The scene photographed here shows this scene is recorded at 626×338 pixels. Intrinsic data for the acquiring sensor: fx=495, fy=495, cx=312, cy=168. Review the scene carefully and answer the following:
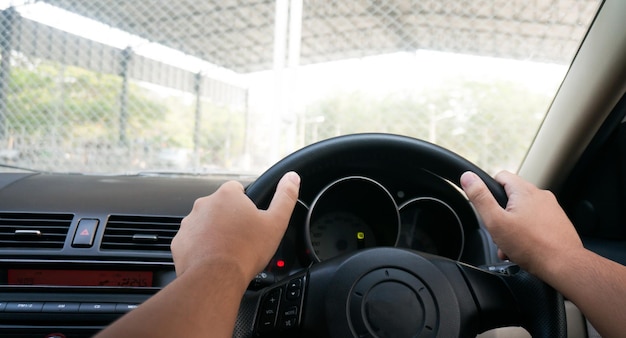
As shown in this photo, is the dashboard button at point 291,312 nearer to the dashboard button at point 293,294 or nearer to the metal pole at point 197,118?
the dashboard button at point 293,294

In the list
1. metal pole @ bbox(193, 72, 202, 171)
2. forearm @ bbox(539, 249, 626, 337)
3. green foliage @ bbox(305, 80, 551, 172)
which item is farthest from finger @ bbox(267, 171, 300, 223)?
metal pole @ bbox(193, 72, 202, 171)

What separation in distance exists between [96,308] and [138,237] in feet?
0.83

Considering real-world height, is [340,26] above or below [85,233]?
above

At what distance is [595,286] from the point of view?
100 cm

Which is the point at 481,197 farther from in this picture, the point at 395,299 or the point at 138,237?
the point at 138,237

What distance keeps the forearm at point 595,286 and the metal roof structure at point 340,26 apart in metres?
1.53

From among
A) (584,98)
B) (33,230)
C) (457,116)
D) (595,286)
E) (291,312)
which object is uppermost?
(584,98)

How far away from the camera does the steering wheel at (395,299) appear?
1.09 meters

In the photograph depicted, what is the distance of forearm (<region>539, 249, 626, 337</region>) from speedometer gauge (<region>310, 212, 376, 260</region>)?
613mm

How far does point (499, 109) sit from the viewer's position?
270 centimetres

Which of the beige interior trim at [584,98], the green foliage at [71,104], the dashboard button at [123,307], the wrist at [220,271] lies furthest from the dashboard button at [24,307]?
the beige interior trim at [584,98]

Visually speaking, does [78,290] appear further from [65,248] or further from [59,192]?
[59,192]

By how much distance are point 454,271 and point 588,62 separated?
1034 mm

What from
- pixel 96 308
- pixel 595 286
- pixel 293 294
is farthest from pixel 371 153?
pixel 96 308
